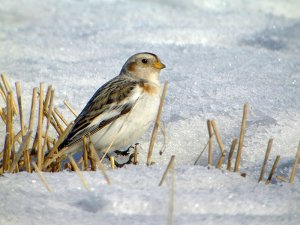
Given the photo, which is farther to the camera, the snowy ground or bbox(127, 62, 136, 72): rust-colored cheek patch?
bbox(127, 62, 136, 72): rust-colored cheek patch

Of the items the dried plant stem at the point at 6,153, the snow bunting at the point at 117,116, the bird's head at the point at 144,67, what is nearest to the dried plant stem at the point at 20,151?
the dried plant stem at the point at 6,153

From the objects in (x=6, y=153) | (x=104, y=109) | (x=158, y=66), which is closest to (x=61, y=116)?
(x=104, y=109)

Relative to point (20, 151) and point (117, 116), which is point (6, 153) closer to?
point (20, 151)

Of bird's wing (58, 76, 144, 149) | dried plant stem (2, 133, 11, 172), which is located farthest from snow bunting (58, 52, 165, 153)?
dried plant stem (2, 133, 11, 172)

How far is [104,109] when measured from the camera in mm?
4461

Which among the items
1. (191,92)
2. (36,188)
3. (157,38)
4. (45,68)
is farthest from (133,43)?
(36,188)

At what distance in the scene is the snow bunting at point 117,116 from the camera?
4340 mm

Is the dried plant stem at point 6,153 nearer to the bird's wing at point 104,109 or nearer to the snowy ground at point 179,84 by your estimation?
the snowy ground at point 179,84

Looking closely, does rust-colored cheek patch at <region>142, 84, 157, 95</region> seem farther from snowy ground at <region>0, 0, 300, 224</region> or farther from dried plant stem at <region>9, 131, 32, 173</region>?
dried plant stem at <region>9, 131, 32, 173</region>

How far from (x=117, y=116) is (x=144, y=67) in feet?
2.08

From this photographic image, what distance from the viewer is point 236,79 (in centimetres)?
532

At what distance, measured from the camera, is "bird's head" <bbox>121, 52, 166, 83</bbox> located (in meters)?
4.93

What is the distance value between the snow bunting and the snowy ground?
0.17 metres

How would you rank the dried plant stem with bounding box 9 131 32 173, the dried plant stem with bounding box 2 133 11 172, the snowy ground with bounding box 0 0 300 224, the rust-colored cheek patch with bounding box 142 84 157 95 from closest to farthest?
the snowy ground with bounding box 0 0 300 224, the dried plant stem with bounding box 9 131 32 173, the dried plant stem with bounding box 2 133 11 172, the rust-colored cheek patch with bounding box 142 84 157 95
